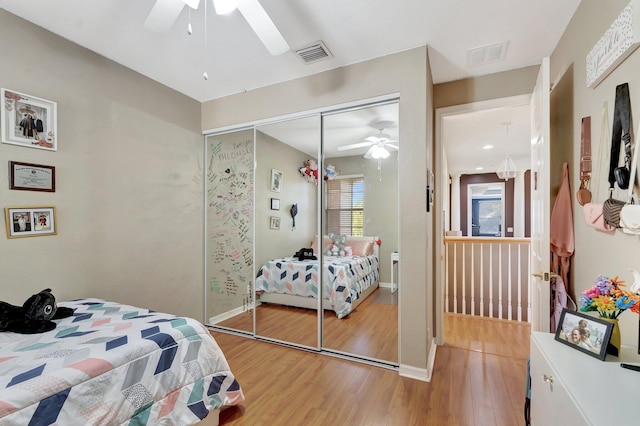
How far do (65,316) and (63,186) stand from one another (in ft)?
3.30

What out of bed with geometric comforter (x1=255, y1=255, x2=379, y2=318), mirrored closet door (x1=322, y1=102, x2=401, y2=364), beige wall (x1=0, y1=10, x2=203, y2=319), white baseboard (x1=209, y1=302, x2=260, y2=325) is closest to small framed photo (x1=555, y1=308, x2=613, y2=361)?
mirrored closet door (x1=322, y1=102, x2=401, y2=364)

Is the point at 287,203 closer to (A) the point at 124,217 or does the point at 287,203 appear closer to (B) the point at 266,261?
(B) the point at 266,261

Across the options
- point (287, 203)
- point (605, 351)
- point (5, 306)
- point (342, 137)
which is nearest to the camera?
point (605, 351)

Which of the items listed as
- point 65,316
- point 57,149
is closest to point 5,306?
point 65,316

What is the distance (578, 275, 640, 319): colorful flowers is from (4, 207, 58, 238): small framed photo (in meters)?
3.23

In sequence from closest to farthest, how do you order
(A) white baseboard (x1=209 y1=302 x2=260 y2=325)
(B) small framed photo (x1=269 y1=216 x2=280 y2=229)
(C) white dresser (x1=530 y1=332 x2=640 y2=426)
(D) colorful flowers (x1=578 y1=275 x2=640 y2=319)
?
(C) white dresser (x1=530 y1=332 x2=640 y2=426) < (D) colorful flowers (x1=578 y1=275 x2=640 y2=319) < (B) small framed photo (x1=269 y1=216 x2=280 y2=229) < (A) white baseboard (x1=209 y1=302 x2=260 y2=325)

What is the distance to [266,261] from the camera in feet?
10.4

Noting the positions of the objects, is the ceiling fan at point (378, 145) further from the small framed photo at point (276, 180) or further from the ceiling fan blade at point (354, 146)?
the small framed photo at point (276, 180)

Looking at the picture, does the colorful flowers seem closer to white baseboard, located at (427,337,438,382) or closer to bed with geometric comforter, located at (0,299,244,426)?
white baseboard, located at (427,337,438,382)

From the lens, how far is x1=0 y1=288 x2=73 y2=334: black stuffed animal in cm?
161

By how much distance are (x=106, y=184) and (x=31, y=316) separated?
1183 mm

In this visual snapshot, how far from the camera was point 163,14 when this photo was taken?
1.52m

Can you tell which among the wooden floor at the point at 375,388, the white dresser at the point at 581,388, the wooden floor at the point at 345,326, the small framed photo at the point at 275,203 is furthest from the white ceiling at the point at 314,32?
the wooden floor at the point at 375,388

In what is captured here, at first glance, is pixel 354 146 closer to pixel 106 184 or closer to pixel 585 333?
pixel 585 333
